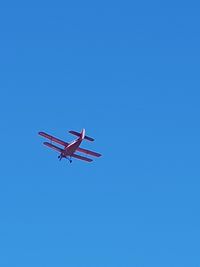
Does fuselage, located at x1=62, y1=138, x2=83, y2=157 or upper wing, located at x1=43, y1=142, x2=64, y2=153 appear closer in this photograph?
fuselage, located at x1=62, y1=138, x2=83, y2=157

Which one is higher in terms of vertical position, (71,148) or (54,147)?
(54,147)

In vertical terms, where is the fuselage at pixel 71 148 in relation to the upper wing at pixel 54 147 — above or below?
below

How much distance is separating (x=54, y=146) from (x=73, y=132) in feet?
38.5

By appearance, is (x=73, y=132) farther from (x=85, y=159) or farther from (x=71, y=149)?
(x=85, y=159)

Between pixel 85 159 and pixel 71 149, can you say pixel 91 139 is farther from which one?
pixel 85 159

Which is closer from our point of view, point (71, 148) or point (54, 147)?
point (71, 148)

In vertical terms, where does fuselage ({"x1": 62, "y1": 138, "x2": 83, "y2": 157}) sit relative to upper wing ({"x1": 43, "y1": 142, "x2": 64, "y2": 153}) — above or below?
below

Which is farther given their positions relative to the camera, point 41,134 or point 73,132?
point 41,134

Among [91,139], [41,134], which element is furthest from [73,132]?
[41,134]

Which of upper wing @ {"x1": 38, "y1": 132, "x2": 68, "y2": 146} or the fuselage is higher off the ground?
upper wing @ {"x1": 38, "y1": 132, "x2": 68, "y2": 146}

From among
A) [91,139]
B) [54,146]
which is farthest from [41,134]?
[91,139]

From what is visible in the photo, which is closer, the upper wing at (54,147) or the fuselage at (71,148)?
the fuselage at (71,148)

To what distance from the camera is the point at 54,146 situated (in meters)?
187

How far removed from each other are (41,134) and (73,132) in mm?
16391
